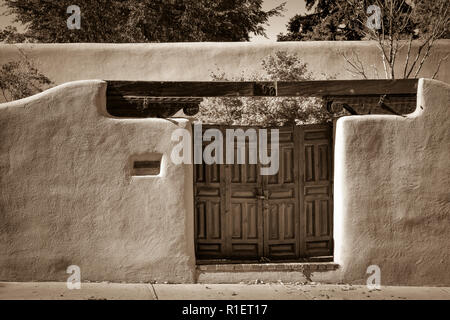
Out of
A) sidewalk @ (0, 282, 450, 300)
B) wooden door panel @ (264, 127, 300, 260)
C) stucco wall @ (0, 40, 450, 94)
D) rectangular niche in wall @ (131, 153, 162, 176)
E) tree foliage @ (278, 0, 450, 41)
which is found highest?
tree foliage @ (278, 0, 450, 41)

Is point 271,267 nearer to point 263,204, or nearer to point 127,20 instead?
point 263,204

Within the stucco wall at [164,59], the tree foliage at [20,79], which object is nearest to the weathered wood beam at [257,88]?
the stucco wall at [164,59]

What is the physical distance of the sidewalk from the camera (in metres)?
6.27

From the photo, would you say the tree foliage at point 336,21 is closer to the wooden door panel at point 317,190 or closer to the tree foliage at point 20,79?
the tree foliage at point 20,79

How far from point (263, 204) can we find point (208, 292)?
132 cm

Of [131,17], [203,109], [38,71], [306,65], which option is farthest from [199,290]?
[131,17]

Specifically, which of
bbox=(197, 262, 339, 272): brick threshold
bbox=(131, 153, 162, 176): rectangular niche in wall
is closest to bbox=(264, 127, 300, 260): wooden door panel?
bbox=(197, 262, 339, 272): brick threshold

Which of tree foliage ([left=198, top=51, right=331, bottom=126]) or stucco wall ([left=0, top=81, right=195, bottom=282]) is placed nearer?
stucco wall ([left=0, top=81, right=195, bottom=282])

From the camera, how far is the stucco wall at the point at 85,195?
6.68 meters

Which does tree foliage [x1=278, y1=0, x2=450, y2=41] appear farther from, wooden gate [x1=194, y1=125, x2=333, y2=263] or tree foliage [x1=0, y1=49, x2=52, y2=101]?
wooden gate [x1=194, y1=125, x2=333, y2=263]

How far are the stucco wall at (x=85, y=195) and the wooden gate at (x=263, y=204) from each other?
0.45 metres

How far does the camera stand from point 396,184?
683 centimetres

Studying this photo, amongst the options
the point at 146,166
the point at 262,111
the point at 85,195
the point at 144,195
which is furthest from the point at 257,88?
the point at 262,111

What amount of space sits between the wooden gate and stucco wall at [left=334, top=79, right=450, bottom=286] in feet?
1.37
